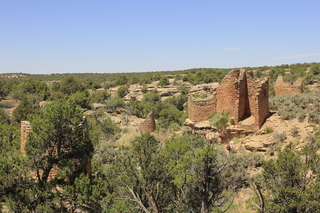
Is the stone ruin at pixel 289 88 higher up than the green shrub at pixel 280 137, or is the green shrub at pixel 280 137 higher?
the stone ruin at pixel 289 88

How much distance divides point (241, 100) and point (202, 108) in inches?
92.5

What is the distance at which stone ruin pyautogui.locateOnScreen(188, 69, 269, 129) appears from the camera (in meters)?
14.5

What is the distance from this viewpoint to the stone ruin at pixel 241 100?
14.5 m

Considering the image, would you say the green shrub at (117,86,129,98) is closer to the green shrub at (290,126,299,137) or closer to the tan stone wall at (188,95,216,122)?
the tan stone wall at (188,95,216,122)

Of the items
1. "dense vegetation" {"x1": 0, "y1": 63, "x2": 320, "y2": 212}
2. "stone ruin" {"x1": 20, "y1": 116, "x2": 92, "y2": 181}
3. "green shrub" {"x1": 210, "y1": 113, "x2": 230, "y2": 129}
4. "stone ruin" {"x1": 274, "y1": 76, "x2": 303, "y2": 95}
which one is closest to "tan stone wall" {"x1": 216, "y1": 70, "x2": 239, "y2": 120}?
"green shrub" {"x1": 210, "y1": 113, "x2": 230, "y2": 129}

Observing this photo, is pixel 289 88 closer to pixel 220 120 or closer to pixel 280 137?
pixel 220 120

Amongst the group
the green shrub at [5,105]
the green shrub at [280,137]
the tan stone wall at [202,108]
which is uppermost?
the tan stone wall at [202,108]

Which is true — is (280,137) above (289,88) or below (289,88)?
below

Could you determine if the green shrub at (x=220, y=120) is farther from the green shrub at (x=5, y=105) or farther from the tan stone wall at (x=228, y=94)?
the green shrub at (x=5, y=105)

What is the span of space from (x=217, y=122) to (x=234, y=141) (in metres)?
1.39

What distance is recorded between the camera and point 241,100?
14969mm

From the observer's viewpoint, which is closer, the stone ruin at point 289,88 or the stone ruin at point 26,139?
the stone ruin at point 26,139

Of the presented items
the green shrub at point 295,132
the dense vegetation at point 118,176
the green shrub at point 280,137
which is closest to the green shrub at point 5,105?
the dense vegetation at point 118,176

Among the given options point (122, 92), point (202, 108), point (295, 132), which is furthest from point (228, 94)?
point (122, 92)
